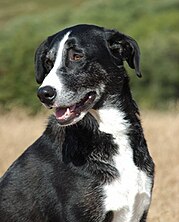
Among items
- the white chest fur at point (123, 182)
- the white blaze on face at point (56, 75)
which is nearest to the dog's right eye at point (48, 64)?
the white blaze on face at point (56, 75)

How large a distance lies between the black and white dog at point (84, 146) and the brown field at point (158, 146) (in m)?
1.72

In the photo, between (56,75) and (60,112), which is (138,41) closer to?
(60,112)

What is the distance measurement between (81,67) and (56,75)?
238 millimetres

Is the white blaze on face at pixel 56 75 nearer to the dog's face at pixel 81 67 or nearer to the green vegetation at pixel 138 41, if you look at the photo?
the dog's face at pixel 81 67

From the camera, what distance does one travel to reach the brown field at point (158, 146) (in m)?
7.69

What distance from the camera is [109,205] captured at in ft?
16.7

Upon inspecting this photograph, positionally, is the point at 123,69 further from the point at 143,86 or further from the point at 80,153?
the point at 143,86

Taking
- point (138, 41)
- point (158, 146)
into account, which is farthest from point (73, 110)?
point (138, 41)

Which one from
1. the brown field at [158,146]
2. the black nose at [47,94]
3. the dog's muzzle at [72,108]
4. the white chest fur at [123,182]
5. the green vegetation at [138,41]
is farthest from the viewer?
the green vegetation at [138,41]

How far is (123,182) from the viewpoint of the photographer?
518 centimetres

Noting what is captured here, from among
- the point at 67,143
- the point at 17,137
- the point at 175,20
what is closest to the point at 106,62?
the point at 67,143

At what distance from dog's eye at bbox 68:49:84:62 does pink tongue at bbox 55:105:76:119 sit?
34 cm

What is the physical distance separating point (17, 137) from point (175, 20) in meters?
24.2

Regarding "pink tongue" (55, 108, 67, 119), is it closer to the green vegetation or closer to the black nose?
the black nose
